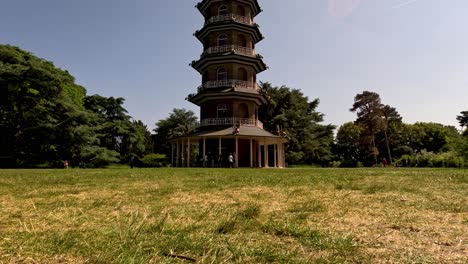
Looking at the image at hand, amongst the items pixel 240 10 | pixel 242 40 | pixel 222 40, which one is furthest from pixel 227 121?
pixel 240 10

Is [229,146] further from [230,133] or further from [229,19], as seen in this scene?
[229,19]

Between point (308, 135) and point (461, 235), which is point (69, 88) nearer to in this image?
point (308, 135)

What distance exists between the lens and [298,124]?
160 feet

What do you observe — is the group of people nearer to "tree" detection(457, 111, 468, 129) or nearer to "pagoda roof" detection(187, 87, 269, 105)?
"pagoda roof" detection(187, 87, 269, 105)

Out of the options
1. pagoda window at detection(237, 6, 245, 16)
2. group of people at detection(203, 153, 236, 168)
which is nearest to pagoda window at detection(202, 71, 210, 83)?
pagoda window at detection(237, 6, 245, 16)

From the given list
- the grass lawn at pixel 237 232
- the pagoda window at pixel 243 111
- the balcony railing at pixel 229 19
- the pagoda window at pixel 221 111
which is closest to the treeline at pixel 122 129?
the pagoda window at pixel 243 111

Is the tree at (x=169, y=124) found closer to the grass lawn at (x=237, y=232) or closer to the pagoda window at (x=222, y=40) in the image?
the pagoda window at (x=222, y=40)

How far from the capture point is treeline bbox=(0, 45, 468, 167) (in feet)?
115

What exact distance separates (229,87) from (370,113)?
38830 mm

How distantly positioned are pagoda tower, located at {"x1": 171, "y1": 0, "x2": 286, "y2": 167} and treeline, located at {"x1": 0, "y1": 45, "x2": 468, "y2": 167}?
9.51ft

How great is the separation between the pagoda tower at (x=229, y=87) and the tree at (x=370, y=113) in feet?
109

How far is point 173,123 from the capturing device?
65.6 m

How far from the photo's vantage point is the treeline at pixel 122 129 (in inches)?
1374

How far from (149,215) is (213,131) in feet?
86.8
